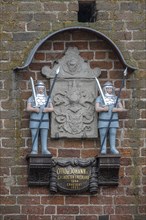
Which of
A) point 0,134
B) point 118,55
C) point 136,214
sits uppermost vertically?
point 118,55

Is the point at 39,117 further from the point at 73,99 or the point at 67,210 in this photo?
the point at 67,210

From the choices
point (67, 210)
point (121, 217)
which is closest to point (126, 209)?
point (121, 217)

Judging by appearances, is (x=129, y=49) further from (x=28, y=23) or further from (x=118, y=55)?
(x=28, y=23)

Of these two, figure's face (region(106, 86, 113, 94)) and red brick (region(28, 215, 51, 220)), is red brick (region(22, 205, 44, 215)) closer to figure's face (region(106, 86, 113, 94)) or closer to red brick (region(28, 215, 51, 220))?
red brick (region(28, 215, 51, 220))

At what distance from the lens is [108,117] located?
12.2 m

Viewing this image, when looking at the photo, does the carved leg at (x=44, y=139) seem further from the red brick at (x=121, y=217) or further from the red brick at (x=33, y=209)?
the red brick at (x=121, y=217)

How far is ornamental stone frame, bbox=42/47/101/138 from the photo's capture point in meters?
12.2

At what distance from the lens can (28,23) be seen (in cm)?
1241

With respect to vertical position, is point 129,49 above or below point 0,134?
above

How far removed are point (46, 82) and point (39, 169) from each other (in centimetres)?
111

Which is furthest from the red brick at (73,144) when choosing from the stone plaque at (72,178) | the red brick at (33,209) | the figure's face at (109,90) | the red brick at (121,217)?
the red brick at (121,217)

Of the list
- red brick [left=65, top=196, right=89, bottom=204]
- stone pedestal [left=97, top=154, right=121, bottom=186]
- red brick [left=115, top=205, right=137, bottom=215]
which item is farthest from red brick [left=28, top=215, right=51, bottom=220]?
red brick [left=115, top=205, right=137, bottom=215]

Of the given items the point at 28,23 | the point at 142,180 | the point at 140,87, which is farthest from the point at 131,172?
the point at 28,23

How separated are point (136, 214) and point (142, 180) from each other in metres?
0.43
